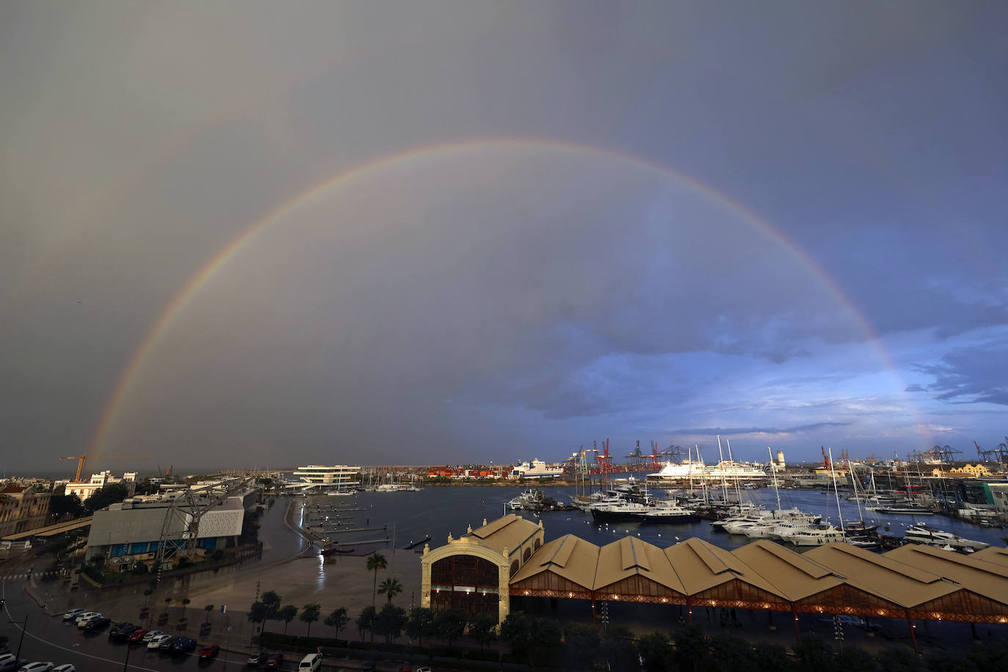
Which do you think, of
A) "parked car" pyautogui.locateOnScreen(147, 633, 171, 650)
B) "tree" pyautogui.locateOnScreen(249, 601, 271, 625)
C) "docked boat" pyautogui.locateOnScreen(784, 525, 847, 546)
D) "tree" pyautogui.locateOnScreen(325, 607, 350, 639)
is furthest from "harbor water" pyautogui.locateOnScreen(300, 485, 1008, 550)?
"tree" pyautogui.locateOnScreen(325, 607, 350, 639)

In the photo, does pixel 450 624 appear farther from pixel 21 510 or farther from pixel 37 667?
pixel 21 510

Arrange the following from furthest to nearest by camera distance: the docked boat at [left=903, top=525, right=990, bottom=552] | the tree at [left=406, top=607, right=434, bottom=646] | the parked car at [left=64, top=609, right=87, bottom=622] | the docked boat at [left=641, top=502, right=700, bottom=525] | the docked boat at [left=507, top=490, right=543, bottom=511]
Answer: the docked boat at [left=507, top=490, right=543, bottom=511] < the docked boat at [left=641, top=502, right=700, bottom=525] < the docked boat at [left=903, top=525, right=990, bottom=552] < the parked car at [left=64, top=609, right=87, bottom=622] < the tree at [left=406, top=607, right=434, bottom=646]

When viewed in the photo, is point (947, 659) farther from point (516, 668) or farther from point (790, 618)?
point (516, 668)

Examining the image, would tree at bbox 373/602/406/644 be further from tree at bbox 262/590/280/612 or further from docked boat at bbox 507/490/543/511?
docked boat at bbox 507/490/543/511

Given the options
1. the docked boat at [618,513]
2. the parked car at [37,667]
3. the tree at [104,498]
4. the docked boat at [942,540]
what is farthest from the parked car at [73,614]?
the docked boat at [942,540]

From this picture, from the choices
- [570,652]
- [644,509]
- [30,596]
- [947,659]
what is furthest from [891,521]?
[30,596]

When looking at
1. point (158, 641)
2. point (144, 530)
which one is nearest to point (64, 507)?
point (144, 530)

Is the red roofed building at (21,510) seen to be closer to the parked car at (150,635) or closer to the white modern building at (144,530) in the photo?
the white modern building at (144,530)
